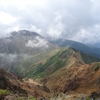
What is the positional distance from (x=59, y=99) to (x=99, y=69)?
552 feet

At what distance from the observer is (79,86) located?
197375 mm

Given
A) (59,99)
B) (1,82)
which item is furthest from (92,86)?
(59,99)

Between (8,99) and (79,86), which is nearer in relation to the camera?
(8,99)

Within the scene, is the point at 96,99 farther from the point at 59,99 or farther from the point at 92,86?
the point at 92,86

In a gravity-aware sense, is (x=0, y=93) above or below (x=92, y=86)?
above

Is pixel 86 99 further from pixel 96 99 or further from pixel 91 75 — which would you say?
pixel 91 75

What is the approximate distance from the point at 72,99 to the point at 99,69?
17012cm

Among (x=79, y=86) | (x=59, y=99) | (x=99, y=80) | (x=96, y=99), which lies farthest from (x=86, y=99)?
(x=79, y=86)

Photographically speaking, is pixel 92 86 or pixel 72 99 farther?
pixel 92 86

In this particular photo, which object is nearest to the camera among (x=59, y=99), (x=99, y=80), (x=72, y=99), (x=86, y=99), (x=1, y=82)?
(x=86, y=99)

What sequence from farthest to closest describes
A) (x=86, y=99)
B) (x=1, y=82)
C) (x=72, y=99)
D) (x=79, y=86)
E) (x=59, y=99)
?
(x=79, y=86), (x=1, y=82), (x=59, y=99), (x=72, y=99), (x=86, y=99)

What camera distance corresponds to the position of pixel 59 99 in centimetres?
3531

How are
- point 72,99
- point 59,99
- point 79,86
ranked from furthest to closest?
point 79,86 < point 59,99 < point 72,99

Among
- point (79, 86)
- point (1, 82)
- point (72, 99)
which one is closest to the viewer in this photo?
point (72, 99)
